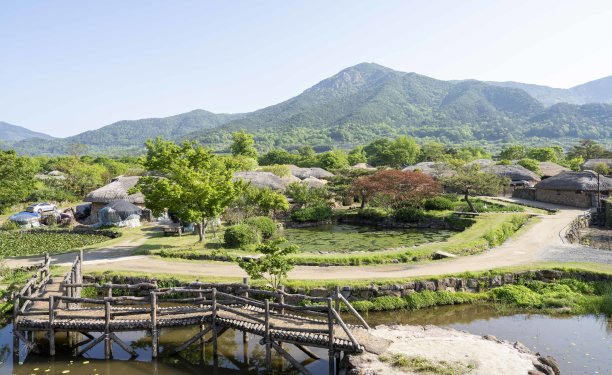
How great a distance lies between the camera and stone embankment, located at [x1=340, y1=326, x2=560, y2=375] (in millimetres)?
11000

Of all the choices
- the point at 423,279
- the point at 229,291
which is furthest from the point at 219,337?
the point at 423,279

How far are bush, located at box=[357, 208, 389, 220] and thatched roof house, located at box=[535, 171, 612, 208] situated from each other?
57.5 feet

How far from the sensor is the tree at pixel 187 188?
82.0 feet

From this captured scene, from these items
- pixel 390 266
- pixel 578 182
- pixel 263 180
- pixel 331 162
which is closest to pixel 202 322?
pixel 390 266

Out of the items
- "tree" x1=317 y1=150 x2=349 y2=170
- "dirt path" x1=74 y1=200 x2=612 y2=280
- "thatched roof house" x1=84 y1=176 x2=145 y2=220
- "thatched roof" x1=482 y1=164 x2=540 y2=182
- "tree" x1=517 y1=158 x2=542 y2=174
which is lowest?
"dirt path" x1=74 y1=200 x2=612 y2=280

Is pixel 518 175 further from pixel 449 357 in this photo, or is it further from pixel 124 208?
pixel 449 357

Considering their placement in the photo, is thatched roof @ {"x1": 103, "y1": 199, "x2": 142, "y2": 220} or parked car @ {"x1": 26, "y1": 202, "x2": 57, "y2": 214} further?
parked car @ {"x1": 26, "y1": 202, "x2": 57, "y2": 214}

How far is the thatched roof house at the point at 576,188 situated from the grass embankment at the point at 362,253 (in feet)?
45.8

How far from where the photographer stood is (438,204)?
3922cm

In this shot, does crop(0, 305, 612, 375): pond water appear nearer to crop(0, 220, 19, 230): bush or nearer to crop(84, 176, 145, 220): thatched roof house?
Answer: crop(84, 176, 145, 220): thatched roof house

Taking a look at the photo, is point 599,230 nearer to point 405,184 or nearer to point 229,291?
point 405,184

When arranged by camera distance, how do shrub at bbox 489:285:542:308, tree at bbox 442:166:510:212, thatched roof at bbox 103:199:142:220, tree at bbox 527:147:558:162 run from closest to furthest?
shrub at bbox 489:285:542:308
thatched roof at bbox 103:199:142:220
tree at bbox 442:166:510:212
tree at bbox 527:147:558:162

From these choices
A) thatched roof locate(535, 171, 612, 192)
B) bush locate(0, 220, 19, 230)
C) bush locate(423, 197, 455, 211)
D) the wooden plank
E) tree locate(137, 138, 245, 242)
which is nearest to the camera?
the wooden plank

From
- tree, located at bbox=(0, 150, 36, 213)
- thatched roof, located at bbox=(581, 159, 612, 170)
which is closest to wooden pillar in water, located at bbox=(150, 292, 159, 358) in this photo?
tree, located at bbox=(0, 150, 36, 213)
